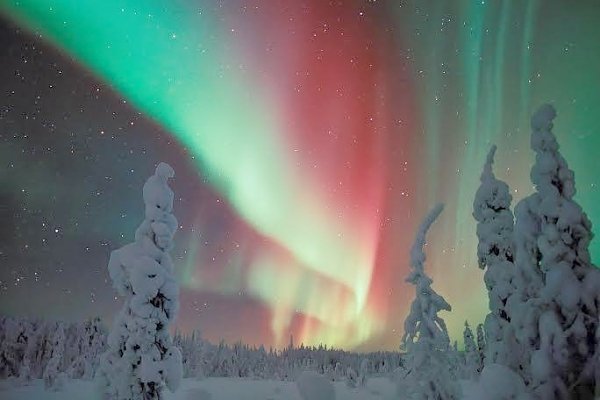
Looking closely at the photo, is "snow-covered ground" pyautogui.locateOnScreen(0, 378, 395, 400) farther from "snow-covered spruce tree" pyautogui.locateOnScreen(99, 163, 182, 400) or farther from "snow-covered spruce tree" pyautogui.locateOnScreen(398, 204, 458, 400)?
"snow-covered spruce tree" pyautogui.locateOnScreen(398, 204, 458, 400)

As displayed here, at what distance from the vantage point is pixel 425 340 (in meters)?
15.1

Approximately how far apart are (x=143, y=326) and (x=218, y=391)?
3379 cm

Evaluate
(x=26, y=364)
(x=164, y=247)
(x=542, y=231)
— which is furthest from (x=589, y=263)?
(x=26, y=364)

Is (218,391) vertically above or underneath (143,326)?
underneath

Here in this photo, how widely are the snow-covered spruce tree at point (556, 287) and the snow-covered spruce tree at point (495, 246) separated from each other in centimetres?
284

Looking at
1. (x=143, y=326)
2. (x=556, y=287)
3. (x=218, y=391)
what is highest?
(x=556, y=287)

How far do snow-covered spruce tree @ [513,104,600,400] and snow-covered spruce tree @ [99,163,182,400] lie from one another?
27.5 ft

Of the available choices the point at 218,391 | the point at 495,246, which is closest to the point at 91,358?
the point at 218,391

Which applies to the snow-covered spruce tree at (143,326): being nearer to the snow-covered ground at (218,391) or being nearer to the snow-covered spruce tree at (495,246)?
the snow-covered spruce tree at (495,246)

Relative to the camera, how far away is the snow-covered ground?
118 ft

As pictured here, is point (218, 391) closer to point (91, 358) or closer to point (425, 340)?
point (91, 358)

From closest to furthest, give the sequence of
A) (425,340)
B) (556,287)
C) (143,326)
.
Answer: (556,287) → (143,326) → (425,340)

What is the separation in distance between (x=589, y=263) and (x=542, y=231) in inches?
40.0

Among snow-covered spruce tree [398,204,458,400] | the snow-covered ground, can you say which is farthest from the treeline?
snow-covered spruce tree [398,204,458,400]
